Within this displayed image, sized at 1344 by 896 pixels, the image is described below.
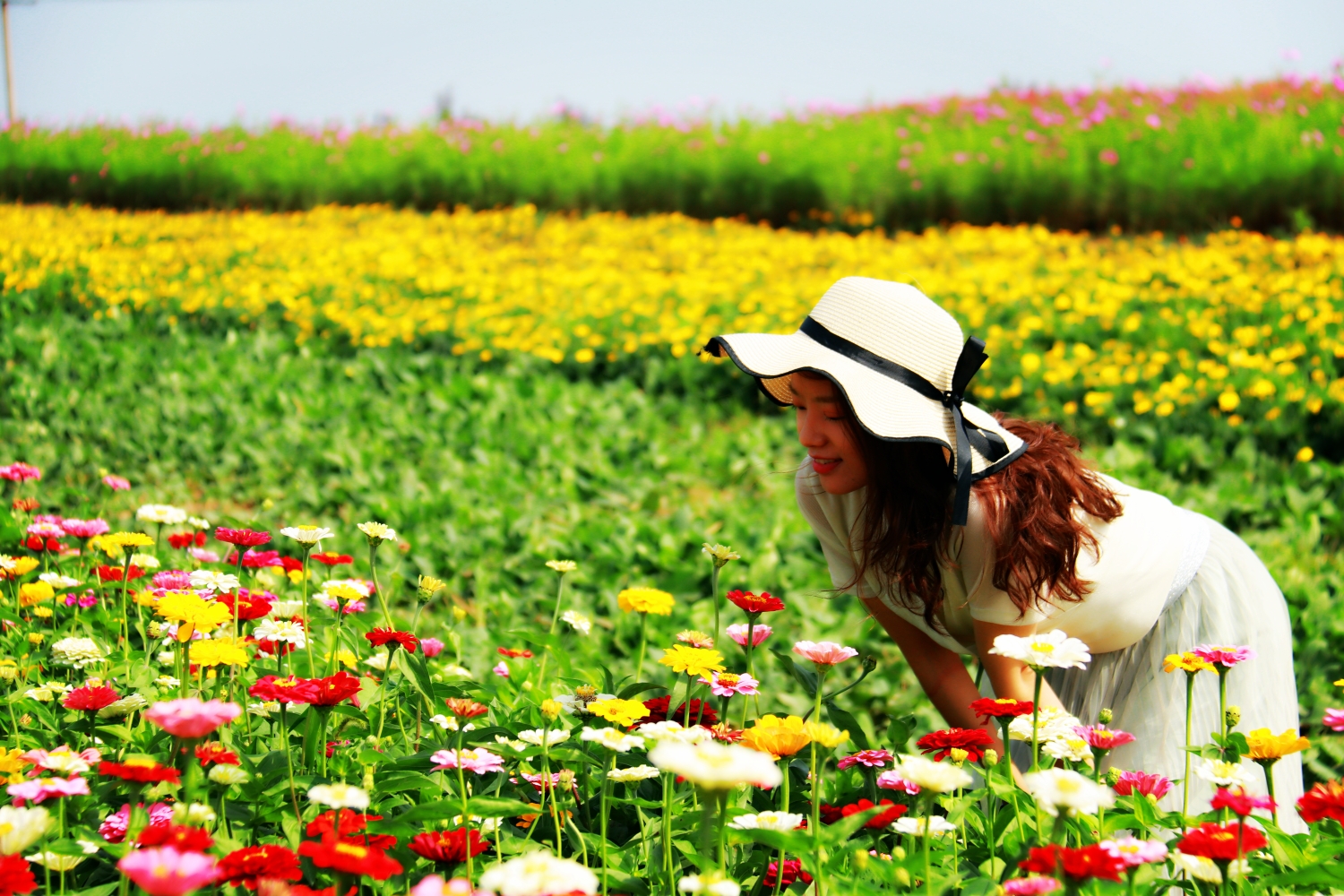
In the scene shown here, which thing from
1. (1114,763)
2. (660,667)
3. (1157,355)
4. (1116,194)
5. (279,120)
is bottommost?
(660,667)

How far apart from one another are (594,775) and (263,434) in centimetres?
341

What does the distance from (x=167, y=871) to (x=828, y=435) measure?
44.4 inches

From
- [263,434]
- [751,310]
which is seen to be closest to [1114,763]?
[263,434]

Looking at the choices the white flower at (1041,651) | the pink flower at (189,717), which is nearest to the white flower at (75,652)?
the pink flower at (189,717)

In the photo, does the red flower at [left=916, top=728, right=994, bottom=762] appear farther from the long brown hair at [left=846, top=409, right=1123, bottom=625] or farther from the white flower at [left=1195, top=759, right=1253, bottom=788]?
the long brown hair at [left=846, top=409, right=1123, bottom=625]

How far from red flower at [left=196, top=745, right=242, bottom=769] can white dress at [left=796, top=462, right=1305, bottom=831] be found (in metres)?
1.03

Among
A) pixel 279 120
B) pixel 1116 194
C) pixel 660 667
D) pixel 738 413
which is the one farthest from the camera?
pixel 279 120

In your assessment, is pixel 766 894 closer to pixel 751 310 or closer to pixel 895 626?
pixel 895 626

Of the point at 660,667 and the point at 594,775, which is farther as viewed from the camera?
the point at 660,667

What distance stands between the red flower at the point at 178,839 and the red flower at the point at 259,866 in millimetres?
40

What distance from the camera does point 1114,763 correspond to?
72.7 inches

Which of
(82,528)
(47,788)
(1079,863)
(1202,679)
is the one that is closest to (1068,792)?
(1079,863)

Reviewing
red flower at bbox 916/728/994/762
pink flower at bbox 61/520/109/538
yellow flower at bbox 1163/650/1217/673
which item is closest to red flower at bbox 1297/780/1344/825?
yellow flower at bbox 1163/650/1217/673

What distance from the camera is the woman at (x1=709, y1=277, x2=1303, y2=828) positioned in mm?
1540
